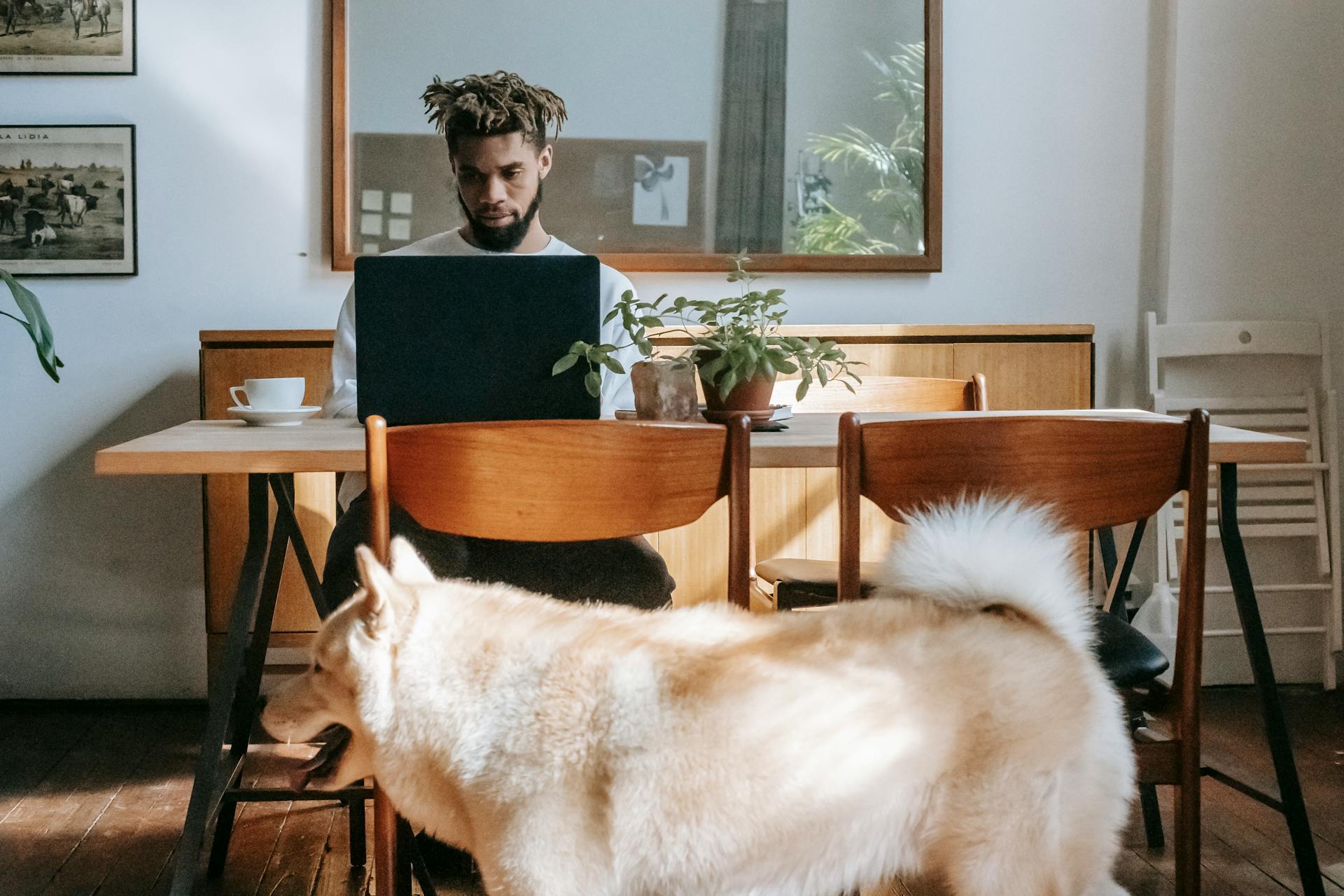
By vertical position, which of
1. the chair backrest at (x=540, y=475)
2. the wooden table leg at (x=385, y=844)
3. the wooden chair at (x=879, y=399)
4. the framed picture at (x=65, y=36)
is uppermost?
the framed picture at (x=65, y=36)

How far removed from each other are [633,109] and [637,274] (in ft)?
1.55

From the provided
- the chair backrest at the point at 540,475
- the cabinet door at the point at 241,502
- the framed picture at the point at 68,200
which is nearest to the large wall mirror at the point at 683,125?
the cabinet door at the point at 241,502

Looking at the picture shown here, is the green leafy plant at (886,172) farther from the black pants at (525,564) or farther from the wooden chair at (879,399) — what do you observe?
the black pants at (525,564)

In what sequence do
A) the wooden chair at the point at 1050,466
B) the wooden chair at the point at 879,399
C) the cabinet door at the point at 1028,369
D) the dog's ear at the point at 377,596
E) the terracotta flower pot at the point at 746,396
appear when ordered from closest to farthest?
the dog's ear at the point at 377,596
the wooden chair at the point at 1050,466
the terracotta flower pot at the point at 746,396
the wooden chair at the point at 879,399
the cabinet door at the point at 1028,369

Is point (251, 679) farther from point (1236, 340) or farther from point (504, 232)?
point (1236, 340)

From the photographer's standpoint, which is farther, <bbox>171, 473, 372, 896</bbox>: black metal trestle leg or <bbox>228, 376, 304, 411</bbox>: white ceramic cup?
<bbox>228, 376, 304, 411</bbox>: white ceramic cup

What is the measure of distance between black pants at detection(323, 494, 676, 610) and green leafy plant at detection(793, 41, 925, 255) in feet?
5.00

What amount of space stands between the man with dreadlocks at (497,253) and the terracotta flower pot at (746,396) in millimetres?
399

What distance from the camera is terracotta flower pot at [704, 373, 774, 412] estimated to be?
168 cm

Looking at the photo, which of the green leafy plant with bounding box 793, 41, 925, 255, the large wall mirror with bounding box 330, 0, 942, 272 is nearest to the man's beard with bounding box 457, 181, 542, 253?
the large wall mirror with bounding box 330, 0, 942, 272

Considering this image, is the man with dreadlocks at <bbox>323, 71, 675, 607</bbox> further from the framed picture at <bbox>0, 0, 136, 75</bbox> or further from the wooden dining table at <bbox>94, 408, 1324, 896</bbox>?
the framed picture at <bbox>0, 0, 136, 75</bbox>

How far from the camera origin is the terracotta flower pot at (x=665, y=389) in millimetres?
1695

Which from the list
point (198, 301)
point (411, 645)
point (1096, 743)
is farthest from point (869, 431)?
point (198, 301)

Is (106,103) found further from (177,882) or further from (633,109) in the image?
(177,882)
